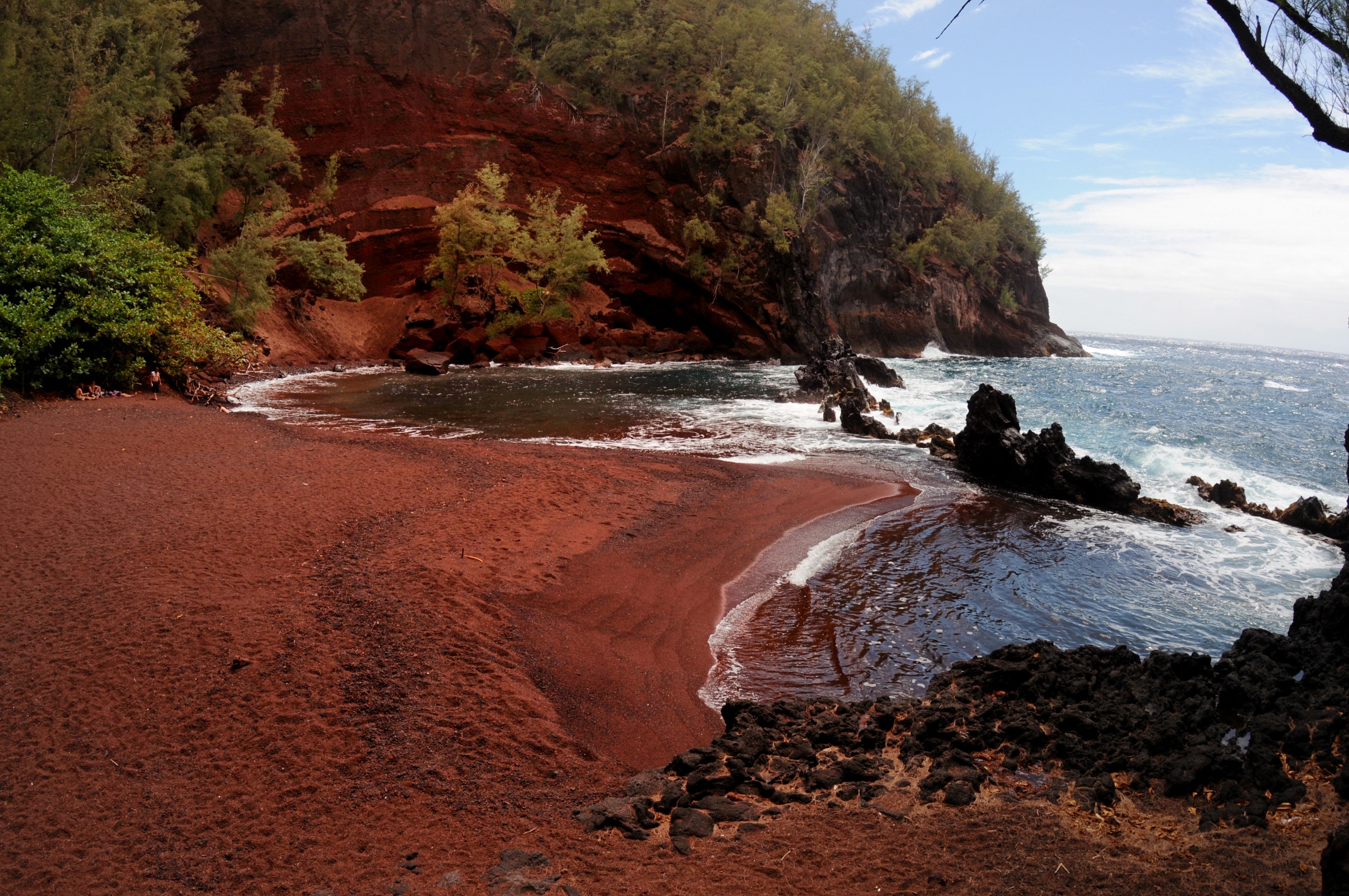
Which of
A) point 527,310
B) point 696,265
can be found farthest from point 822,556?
point 696,265

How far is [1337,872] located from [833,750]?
3.46 metres

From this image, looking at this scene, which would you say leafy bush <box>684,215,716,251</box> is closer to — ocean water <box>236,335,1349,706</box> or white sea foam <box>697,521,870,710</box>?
ocean water <box>236,335,1349,706</box>

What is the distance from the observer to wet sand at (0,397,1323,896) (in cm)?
463

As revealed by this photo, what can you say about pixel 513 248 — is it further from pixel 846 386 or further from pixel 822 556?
pixel 822 556

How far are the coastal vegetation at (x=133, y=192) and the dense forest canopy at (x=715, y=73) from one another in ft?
65.7

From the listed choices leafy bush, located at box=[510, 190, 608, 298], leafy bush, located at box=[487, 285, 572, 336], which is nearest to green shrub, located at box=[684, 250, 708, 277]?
leafy bush, located at box=[510, 190, 608, 298]

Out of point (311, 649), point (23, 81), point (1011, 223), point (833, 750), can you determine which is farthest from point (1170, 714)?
point (1011, 223)

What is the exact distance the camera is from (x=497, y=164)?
45.4 metres

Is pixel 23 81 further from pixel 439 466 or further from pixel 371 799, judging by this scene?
pixel 371 799

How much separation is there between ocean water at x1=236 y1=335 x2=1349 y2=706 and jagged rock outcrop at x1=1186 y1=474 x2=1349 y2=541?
384 millimetres

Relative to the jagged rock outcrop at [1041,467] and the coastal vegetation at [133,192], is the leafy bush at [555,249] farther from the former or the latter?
Result: the jagged rock outcrop at [1041,467]

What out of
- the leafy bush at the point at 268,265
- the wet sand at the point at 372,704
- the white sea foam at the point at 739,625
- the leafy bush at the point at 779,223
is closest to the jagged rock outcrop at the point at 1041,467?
the white sea foam at the point at 739,625

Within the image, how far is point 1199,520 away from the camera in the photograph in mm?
15906

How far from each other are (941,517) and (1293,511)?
8.01m
